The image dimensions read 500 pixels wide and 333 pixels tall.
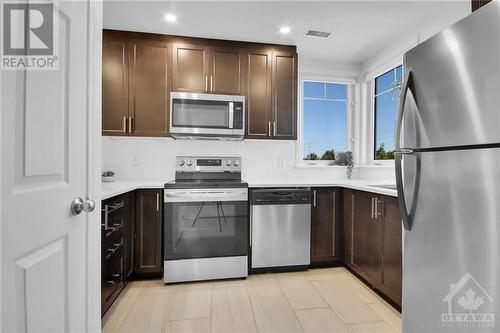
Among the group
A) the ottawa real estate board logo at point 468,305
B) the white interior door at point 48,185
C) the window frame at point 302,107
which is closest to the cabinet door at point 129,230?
the white interior door at point 48,185

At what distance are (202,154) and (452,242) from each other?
250 cm

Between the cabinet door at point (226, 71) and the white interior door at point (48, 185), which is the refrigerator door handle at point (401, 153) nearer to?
the white interior door at point (48, 185)

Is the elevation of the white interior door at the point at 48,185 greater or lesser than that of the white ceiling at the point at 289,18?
lesser

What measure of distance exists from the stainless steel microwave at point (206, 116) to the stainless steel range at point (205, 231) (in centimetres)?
55

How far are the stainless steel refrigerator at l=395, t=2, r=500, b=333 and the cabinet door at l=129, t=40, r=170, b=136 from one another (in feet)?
7.47

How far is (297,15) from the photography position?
2359 mm

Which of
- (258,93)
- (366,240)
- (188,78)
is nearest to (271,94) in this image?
(258,93)

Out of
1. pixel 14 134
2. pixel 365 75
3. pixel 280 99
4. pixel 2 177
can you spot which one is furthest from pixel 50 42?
pixel 365 75

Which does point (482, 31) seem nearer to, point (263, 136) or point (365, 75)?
point (263, 136)

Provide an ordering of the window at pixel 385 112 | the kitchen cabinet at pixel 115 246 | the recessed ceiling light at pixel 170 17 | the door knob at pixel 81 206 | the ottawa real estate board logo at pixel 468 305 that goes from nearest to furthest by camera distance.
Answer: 1. the ottawa real estate board logo at pixel 468 305
2. the door knob at pixel 81 206
3. the kitchen cabinet at pixel 115 246
4. the recessed ceiling light at pixel 170 17
5. the window at pixel 385 112

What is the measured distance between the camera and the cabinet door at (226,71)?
280 centimetres

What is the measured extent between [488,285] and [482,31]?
0.84 meters

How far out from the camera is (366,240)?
2.37m

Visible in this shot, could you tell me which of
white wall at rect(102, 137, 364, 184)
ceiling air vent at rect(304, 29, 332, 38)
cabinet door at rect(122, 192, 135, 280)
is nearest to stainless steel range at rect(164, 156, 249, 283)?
cabinet door at rect(122, 192, 135, 280)
